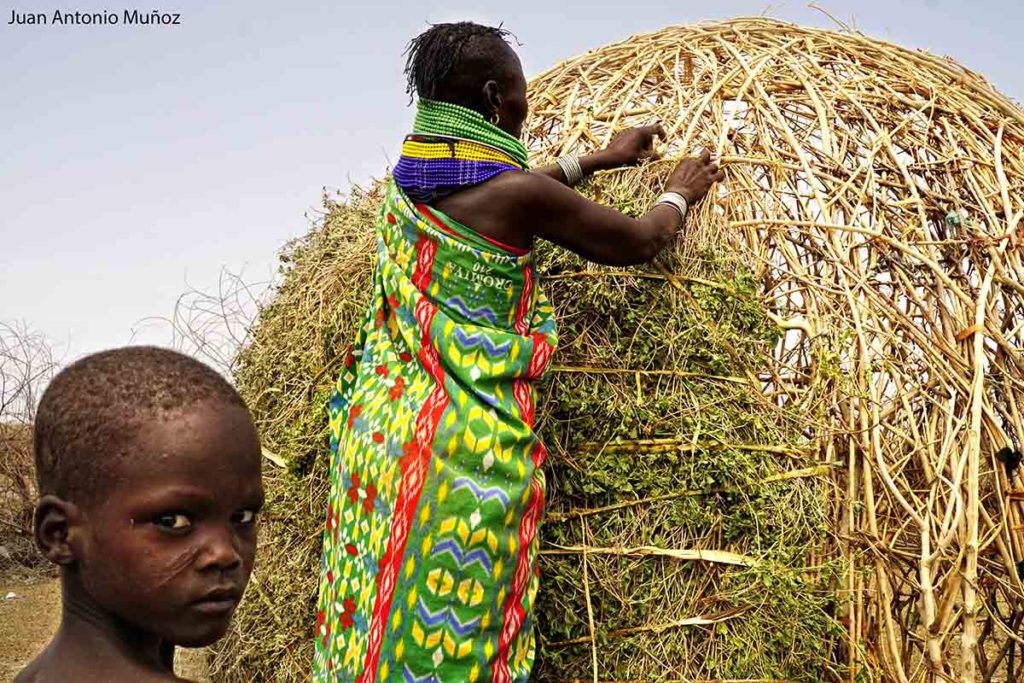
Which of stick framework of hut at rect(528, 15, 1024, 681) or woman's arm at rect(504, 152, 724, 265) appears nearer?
woman's arm at rect(504, 152, 724, 265)

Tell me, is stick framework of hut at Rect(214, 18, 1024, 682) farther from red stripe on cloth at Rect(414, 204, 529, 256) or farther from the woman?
red stripe on cloth at Rect(414, 204, 529, 256)

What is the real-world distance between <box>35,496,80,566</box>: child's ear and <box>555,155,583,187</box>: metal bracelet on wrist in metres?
2.29

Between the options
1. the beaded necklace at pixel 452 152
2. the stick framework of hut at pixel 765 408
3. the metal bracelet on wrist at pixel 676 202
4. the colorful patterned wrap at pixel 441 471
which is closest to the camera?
the colorful patterned wrap at pixel 441 471

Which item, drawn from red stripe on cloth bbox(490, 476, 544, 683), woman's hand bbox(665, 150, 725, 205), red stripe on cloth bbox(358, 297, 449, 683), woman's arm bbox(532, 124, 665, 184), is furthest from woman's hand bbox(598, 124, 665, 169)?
red stripe on cloth bbox(490, 476, 544, 683)

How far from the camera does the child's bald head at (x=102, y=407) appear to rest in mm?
1489

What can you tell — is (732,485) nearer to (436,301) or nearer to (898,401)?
(898,401)

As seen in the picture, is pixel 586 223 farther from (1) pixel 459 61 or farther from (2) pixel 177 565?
(2) pixel 177 565

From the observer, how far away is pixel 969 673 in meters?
3.37

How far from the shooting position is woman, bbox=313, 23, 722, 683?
284 centimetres

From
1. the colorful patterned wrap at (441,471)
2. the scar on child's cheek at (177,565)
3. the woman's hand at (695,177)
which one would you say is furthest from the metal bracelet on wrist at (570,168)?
the scar on child's cheek at (177,565)

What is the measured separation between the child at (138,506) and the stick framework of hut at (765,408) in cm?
184

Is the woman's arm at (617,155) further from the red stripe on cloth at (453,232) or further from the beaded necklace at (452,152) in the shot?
the red stripe on cloth at (453,232)

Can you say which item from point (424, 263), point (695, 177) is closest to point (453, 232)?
point (424, 263)

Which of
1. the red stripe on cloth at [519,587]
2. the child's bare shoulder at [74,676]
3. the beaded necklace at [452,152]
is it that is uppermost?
the beaded necklace at [452,152]
